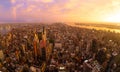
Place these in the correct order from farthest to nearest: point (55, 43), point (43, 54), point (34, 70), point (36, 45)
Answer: point (55, 43) < point (36, 45) < point (43, 54) < point (34, 70)

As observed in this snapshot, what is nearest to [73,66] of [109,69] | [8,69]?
[109,69]

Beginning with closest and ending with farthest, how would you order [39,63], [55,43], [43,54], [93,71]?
1. [93,71]
2. [39,63]
3. [43,54]
4. [55,43]

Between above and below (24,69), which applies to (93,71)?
above

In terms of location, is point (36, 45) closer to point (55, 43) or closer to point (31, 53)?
point (31, 53)

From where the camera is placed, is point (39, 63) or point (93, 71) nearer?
point (93, 71)

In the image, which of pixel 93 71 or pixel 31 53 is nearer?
pixel 93 71

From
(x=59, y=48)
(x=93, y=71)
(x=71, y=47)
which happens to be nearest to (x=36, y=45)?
(x=59, y=48)

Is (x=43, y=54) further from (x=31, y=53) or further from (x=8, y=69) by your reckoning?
(x=8, y=69)

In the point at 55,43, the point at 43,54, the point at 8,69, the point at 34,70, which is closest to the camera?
the point at 34,70

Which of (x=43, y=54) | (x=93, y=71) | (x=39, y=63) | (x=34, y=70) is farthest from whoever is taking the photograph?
(x=43, y=54)
